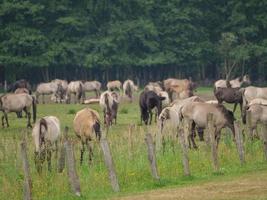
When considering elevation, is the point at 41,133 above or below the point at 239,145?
above

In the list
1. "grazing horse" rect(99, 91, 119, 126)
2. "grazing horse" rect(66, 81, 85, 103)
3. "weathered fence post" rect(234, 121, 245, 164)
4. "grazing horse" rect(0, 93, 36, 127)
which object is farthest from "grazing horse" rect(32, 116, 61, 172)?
"grazing horse" rect(66, 81, 85, 103)

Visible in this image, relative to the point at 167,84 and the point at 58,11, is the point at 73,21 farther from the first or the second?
the point at 167,84

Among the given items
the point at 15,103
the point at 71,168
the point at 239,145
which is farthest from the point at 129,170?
the point at 15,103

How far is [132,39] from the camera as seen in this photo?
87.3 meters

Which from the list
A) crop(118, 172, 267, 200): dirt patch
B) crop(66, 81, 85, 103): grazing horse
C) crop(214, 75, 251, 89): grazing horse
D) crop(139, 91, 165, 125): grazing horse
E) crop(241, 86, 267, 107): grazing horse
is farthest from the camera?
crop(214, 75, 251, 89): grazing horse

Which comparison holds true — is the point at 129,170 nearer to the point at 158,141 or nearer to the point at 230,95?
the point at 158,141

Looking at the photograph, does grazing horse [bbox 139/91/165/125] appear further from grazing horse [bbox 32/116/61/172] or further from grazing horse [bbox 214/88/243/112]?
grazing horse [bbox 32/116/61/172]

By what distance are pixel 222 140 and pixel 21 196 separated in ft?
39.1

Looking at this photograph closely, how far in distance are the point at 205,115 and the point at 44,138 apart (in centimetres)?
742

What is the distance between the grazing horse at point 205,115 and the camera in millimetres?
30734

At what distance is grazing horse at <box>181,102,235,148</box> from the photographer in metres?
30.7

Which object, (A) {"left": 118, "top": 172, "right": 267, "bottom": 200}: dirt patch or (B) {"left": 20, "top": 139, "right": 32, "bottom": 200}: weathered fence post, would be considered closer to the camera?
(B) {"left": 20, "top": 139, "right": 32, "bottom": 200}: weathered fence post

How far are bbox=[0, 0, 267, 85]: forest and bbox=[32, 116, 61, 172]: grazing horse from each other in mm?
52541

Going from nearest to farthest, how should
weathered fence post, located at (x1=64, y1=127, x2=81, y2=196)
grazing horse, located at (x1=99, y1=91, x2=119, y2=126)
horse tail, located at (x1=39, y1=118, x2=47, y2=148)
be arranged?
weathered fence post, located at (x1=64, y1=127, x2=81, y2=196)
horse tail, located at (x1=39, y1=118, x2=47, y2=148)
grazing horse, located at (x1=99, y1=91, x2=119, y2=126)
